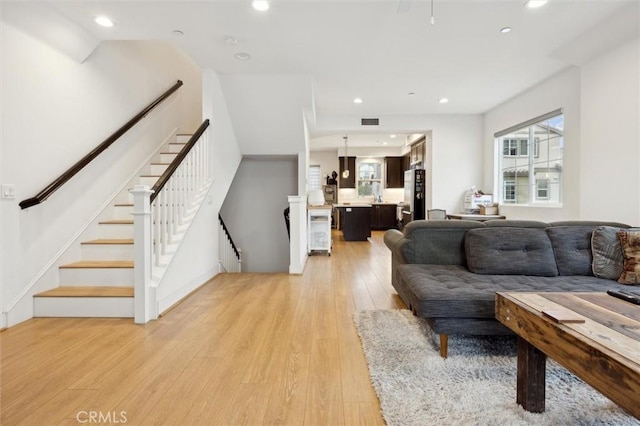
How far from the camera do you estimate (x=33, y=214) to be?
250 cm

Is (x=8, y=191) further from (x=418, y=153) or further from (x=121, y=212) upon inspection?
(x=418, y=153)

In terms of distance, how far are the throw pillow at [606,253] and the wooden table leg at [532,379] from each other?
4.87ft

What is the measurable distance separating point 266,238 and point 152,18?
4339 millimetres

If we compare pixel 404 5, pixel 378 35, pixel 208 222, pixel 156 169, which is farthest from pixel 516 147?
pixel 156 169

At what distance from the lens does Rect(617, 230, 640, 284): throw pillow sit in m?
Result: 2.11

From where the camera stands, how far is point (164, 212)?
279 centimetres

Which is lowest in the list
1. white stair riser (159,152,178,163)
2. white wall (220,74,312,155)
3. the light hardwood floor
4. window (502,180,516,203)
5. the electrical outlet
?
the light hardwood floor

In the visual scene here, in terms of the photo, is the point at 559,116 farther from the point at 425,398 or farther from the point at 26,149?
the point at 26,149

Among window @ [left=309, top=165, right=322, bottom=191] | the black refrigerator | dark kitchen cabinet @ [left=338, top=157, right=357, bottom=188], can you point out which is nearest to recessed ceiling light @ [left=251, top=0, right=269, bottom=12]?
the black refrigerator

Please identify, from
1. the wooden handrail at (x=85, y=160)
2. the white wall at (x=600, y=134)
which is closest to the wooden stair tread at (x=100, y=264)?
the wooden handrail at (x=85, y=160)

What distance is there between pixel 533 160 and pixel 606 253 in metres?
3.02

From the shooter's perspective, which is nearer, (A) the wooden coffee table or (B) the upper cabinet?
(A) the wooden coffee table

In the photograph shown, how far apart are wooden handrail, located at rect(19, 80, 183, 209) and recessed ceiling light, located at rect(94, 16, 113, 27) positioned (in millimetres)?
1121

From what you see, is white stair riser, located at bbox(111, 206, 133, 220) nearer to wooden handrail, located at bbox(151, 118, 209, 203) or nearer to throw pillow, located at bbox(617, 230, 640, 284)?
wooden handrail, located at bbox(151, 118, 209, 203)
